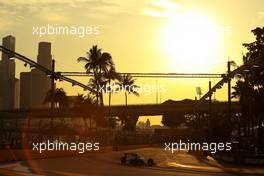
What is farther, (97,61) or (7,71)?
(97,61)

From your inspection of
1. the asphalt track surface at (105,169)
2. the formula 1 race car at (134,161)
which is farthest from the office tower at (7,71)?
the formula 1 race car at (134,161)

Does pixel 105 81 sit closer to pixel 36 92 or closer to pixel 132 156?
pixel 36 92

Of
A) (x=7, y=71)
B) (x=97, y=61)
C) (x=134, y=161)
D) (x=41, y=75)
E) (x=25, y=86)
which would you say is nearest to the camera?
(x=134, y=161)

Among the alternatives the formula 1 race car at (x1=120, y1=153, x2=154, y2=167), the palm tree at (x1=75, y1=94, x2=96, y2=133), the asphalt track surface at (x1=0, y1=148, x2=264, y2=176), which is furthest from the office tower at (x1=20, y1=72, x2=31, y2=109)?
the formula 1 race car at (x1=120, y1=153, x2=154, y2=167)

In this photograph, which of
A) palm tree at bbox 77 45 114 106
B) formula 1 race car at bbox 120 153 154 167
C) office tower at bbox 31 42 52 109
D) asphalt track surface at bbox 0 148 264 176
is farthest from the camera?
palm tree at bbox 77 45 114 106

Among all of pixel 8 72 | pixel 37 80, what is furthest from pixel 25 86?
pixel 8 72

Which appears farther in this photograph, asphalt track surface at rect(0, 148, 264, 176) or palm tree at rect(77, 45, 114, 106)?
palm tree at rect(77, 45, 114, 106)

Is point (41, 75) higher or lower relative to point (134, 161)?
higher

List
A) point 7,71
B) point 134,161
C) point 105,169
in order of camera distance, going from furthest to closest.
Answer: point 7,71 < point 134,161 < point 105,169

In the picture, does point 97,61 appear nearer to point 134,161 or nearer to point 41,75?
point 41,75

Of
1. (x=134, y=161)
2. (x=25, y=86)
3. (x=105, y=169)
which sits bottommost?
(x=134, y=161)

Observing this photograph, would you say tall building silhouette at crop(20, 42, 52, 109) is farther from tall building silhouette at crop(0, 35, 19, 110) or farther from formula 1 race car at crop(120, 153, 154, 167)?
formula 1 race car at crop(120, 153, 154, 167)

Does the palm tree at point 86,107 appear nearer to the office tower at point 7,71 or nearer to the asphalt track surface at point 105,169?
the office tower at point 7,71

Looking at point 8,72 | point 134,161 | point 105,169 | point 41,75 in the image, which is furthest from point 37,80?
point 105,169
